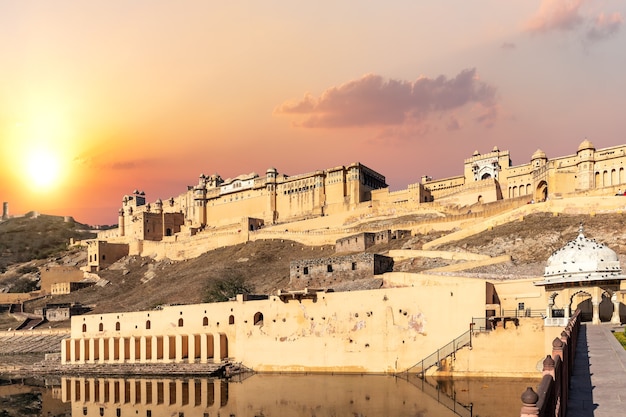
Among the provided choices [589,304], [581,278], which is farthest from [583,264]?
[589,304]

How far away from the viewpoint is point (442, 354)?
31203 mm

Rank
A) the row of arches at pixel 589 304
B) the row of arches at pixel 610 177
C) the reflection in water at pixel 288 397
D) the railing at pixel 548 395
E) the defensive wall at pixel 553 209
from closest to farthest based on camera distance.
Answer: the railing at pixel 548 395 → the reflection in water at pixel 288 397 → the row of arches at pixel 589 304 → the defensive wall at pixel 553 209 → the row of arches at pixel 610 177

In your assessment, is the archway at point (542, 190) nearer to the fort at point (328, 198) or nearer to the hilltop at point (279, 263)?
the fort at point (328, 198)

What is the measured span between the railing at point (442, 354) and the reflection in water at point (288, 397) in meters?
0.64

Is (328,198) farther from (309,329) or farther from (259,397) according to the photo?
(259,397)

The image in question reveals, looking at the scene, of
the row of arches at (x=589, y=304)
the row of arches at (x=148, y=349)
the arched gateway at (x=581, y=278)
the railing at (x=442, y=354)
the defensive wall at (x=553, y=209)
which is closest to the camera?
the arched gateway at (x=581, y=278)

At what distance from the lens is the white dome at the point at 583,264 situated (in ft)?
90.5

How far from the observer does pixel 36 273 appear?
9975 cm

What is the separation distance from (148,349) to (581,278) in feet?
89.6

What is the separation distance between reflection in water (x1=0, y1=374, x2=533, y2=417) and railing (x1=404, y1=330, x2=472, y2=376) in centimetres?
64

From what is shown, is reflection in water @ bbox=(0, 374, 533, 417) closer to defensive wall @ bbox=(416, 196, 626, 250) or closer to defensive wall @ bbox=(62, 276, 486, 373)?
defensive wall @ bbox=(62, 276, 486, 373)

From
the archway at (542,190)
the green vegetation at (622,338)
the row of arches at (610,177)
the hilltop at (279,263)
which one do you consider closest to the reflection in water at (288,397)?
the green vegetation at (622,338)

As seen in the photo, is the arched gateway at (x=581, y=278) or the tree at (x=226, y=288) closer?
the arched gateway at (x=581, y=278)

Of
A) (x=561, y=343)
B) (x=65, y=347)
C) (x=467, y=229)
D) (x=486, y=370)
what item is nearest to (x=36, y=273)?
(x=65, y=347)
